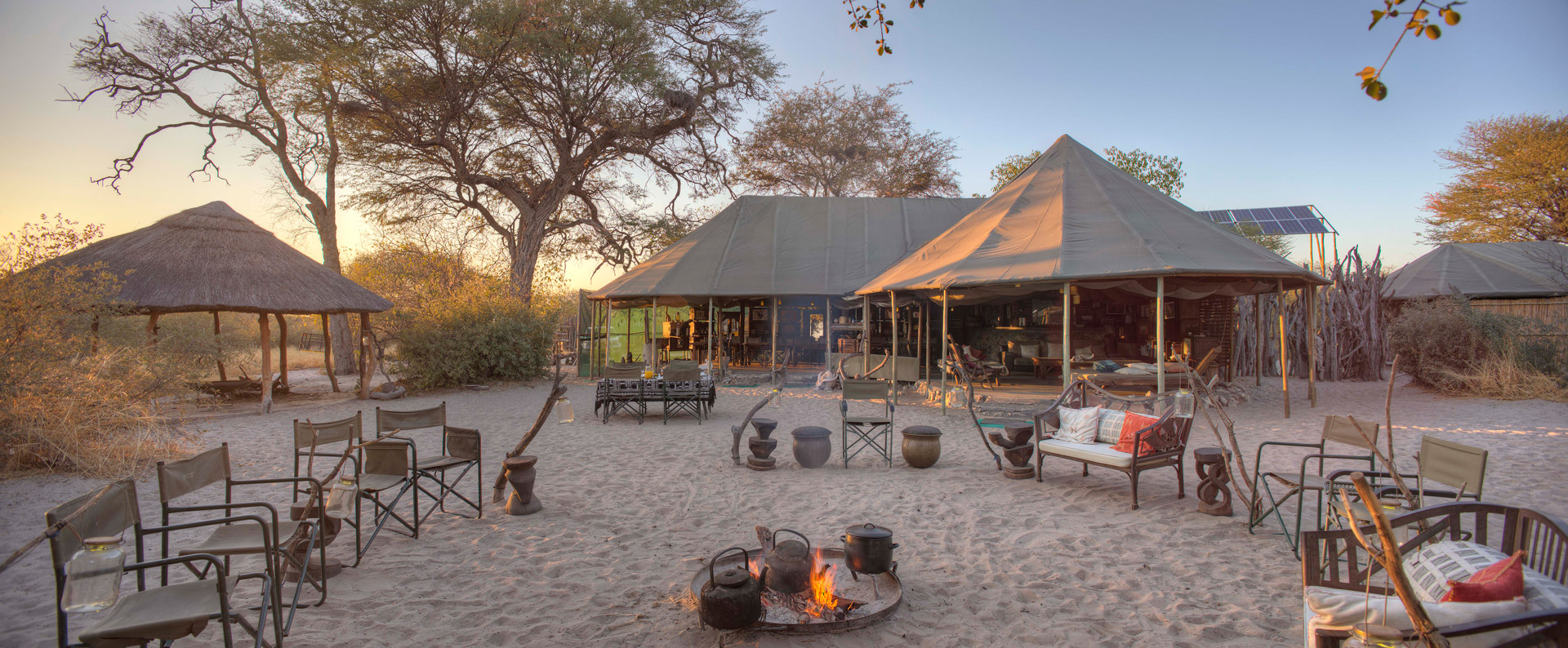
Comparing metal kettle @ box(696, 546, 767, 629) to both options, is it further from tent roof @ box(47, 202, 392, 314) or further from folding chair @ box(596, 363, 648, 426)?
tent roof @ box(47, 202, 392, 314)

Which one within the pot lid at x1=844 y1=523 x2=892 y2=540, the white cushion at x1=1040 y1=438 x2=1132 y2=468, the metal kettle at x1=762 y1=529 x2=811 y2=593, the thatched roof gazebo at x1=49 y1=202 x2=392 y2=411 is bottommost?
the metal kettle at x1=762 y1=529 x2=811 y2=593

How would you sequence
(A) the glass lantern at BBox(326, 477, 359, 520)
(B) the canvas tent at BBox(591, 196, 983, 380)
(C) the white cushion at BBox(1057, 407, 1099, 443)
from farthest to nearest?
(B) the canvas tent at BBox(591, 196, 983, 380) < (C) the white cushion at BBox(1057, 407, 1099, 443) < (A) the glass lantern at BBox(326, 477, 359, 520)

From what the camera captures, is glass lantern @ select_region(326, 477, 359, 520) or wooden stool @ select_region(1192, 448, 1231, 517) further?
wooden stool @ select_region(1192, 448, 1231, 517)

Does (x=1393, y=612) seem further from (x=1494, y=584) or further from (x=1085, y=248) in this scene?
(x=1085, y=248)

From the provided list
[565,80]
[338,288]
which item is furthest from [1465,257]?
[338,288]

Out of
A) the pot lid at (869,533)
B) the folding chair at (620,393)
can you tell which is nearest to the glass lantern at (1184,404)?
the pot lid at (869,533)

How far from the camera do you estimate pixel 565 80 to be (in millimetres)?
18469

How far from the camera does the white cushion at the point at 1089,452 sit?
5414mm

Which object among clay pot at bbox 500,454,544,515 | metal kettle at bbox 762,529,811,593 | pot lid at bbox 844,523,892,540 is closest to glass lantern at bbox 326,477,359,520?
clay pot at bbox 500,454,544,515

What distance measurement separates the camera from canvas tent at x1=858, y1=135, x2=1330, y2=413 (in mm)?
10031

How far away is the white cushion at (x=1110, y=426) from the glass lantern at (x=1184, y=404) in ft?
2.16

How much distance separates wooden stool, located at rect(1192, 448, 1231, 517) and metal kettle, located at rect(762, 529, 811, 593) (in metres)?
3.45

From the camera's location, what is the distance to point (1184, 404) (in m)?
5.15

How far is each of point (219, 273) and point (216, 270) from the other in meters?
0.08
